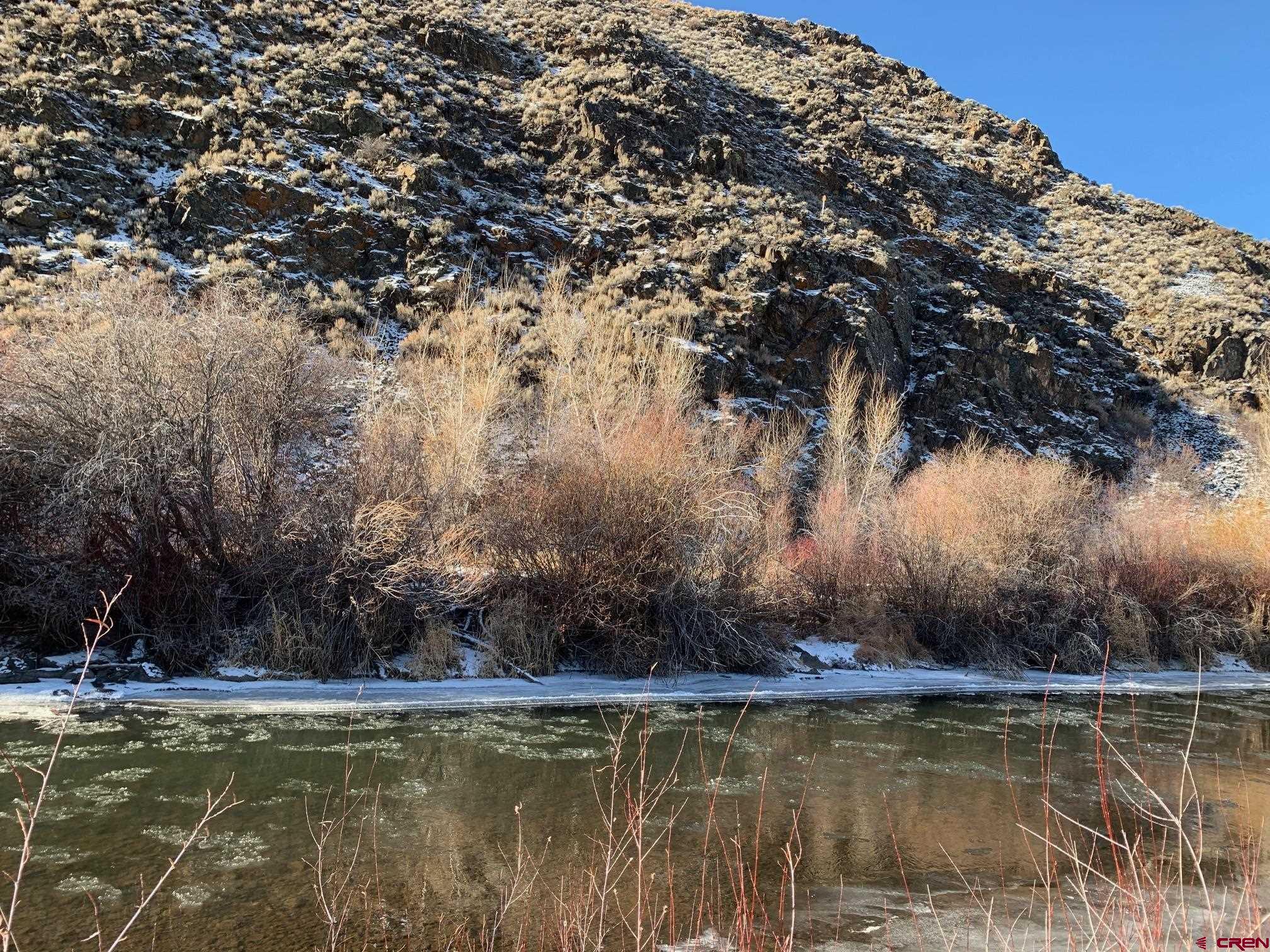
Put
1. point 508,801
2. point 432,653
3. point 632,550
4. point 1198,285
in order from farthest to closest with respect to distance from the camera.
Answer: point 1198,285, point 632,550, point 432,653, point 508,801

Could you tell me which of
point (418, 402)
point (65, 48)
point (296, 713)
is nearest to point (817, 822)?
point (296, 713)

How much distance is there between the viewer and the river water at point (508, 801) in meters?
6.46

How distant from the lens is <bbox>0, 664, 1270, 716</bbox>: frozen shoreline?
12805 mm

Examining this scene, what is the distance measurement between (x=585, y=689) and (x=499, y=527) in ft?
13.4

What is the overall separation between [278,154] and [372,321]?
32.7 ft

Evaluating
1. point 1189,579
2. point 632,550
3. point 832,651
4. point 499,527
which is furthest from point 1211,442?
point 499,527

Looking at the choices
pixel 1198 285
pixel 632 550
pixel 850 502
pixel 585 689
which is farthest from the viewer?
pixel 1198 285

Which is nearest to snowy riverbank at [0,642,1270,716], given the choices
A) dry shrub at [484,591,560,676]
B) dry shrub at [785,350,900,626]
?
dry shrub at [484,591,560,676]

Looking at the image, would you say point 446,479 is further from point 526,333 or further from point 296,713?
point 526,333

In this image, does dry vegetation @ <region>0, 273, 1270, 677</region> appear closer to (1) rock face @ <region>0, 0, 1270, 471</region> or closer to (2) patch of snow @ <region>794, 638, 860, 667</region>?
(2) patch of snow @ <region>794, 638, 860, 667</region>

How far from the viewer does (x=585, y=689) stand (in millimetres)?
15859

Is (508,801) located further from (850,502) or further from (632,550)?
(850,502)

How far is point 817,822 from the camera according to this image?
8969mm

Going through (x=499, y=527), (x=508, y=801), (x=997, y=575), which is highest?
(x=499, y=527)
